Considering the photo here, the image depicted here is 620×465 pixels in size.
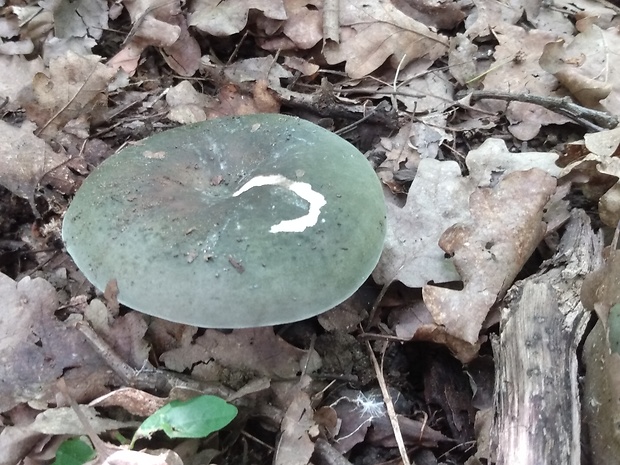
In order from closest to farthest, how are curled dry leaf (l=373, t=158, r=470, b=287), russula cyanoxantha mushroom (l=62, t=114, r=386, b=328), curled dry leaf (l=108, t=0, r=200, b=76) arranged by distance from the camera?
russula cyanoxantha mushroom (l=62, t=114, r=386, b=328) → curled dry leaf (l=373, t=158, r=470, b=287) → curled dry leaf (l=108, t=0, r=200, b=76)

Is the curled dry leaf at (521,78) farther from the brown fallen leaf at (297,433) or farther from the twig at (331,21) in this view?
the brown fallen leaf at (297,433)

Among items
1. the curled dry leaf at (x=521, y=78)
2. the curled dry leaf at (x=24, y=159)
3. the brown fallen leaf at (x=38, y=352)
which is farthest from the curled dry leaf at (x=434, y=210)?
the curled dry leaf at (x=24, y=159)

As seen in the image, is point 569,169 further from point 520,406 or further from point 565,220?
point 520,406

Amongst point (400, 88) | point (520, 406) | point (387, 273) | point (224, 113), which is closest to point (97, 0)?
point (224, 113)

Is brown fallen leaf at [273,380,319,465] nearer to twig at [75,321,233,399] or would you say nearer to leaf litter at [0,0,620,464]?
leaf litter at [0,0,620,464]

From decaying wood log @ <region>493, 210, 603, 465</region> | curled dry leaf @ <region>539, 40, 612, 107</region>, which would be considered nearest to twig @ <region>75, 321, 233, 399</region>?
decaying wood log @ <region>493, 210, 603, 465</region>
